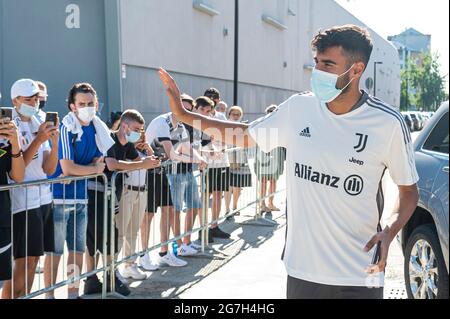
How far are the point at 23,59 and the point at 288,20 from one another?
73.9ft

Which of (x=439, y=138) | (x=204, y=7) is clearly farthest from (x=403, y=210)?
(x=204, y=7)

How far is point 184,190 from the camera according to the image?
7281 mm

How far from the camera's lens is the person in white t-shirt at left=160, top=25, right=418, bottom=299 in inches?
108

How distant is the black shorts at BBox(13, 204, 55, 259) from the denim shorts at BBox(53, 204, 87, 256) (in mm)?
186

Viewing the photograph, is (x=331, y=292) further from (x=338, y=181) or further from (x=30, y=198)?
(x=30, y=198)

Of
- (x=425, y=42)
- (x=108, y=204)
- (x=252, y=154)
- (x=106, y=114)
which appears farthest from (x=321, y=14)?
(x=425, y=42)

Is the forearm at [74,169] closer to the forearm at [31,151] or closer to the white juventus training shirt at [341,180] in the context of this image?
the forearm at [31,151]

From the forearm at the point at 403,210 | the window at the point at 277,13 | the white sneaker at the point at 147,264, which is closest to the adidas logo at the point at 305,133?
the forearm at the point at 403,210

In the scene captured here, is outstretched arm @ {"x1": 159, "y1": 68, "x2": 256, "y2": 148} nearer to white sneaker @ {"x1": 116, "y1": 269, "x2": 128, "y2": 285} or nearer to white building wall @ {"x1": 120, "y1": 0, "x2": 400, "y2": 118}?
white sneaker @ {"x1": 116, "y1": 269, "x2": 128, "y2": 285}

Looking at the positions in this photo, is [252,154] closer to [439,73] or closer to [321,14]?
[321,14]

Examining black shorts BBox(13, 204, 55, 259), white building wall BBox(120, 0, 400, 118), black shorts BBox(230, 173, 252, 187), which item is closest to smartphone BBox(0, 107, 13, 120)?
black shorts BBox(13, 204, 55, 259)

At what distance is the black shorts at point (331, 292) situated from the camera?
2.84 meters

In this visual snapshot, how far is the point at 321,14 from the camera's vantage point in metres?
41.3

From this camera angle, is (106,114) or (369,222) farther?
(106,114)
